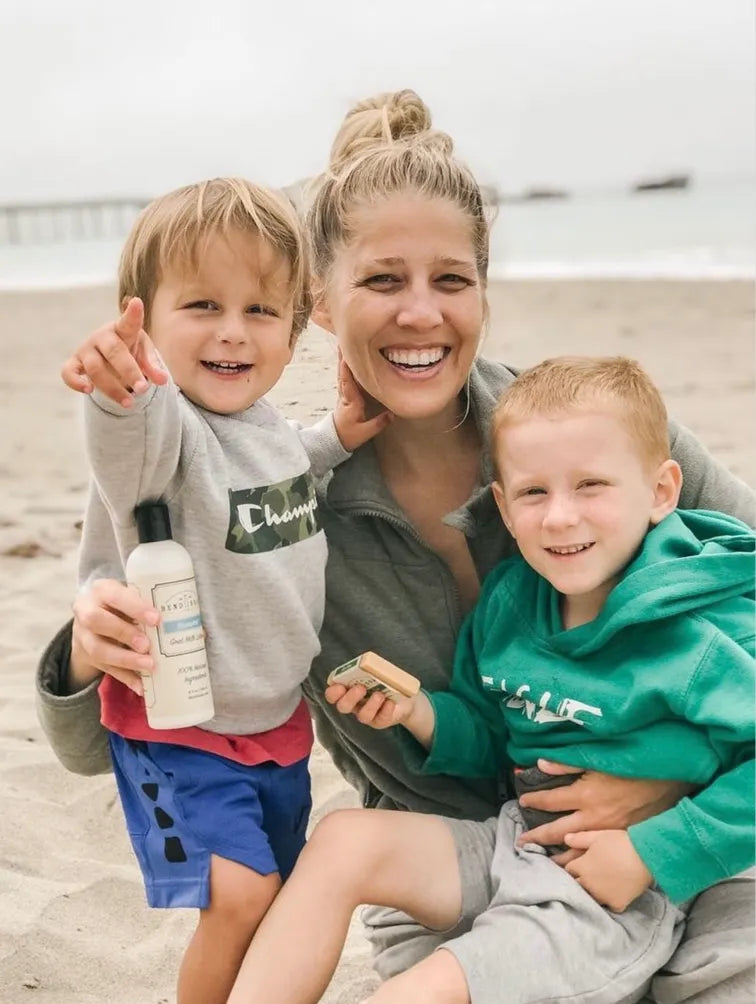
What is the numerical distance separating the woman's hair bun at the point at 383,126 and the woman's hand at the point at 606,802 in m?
1.24

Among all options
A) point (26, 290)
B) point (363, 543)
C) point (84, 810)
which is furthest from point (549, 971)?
point (26, 290)

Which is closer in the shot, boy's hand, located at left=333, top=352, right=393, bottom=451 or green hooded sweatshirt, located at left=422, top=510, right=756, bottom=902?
green hooded sweatshirt, located at left=422, top=510, right=756, bottom=902

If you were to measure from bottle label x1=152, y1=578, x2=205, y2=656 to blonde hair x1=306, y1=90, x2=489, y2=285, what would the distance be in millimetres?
816

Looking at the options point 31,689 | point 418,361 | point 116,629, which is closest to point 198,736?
point 116,629

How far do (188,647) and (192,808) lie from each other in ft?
0.92

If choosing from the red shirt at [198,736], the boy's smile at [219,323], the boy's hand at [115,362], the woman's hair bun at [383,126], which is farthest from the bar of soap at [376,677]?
the woman's hair bun at [383,126]

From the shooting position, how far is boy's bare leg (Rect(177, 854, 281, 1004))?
1862 mm

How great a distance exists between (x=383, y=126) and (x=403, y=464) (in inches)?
26.9

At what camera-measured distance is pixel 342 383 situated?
235 cm

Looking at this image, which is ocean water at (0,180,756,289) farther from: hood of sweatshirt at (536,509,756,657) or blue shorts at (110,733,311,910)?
hood of sweatshirt at (536,509,756,657)

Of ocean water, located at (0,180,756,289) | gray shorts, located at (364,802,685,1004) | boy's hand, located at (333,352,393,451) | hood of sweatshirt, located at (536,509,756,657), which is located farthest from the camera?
ocean water, located at (0,180,756,289)

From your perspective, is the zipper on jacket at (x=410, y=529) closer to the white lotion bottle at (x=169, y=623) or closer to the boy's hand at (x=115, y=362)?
the white lotion bottle at (x=169, y=623)

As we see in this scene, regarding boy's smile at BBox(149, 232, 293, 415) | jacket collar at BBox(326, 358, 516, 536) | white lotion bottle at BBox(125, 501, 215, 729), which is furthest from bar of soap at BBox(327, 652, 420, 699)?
boy's smile at BBox(149, 232, 293, 415)

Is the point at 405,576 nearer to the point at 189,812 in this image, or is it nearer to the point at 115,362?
the point at 189,812
